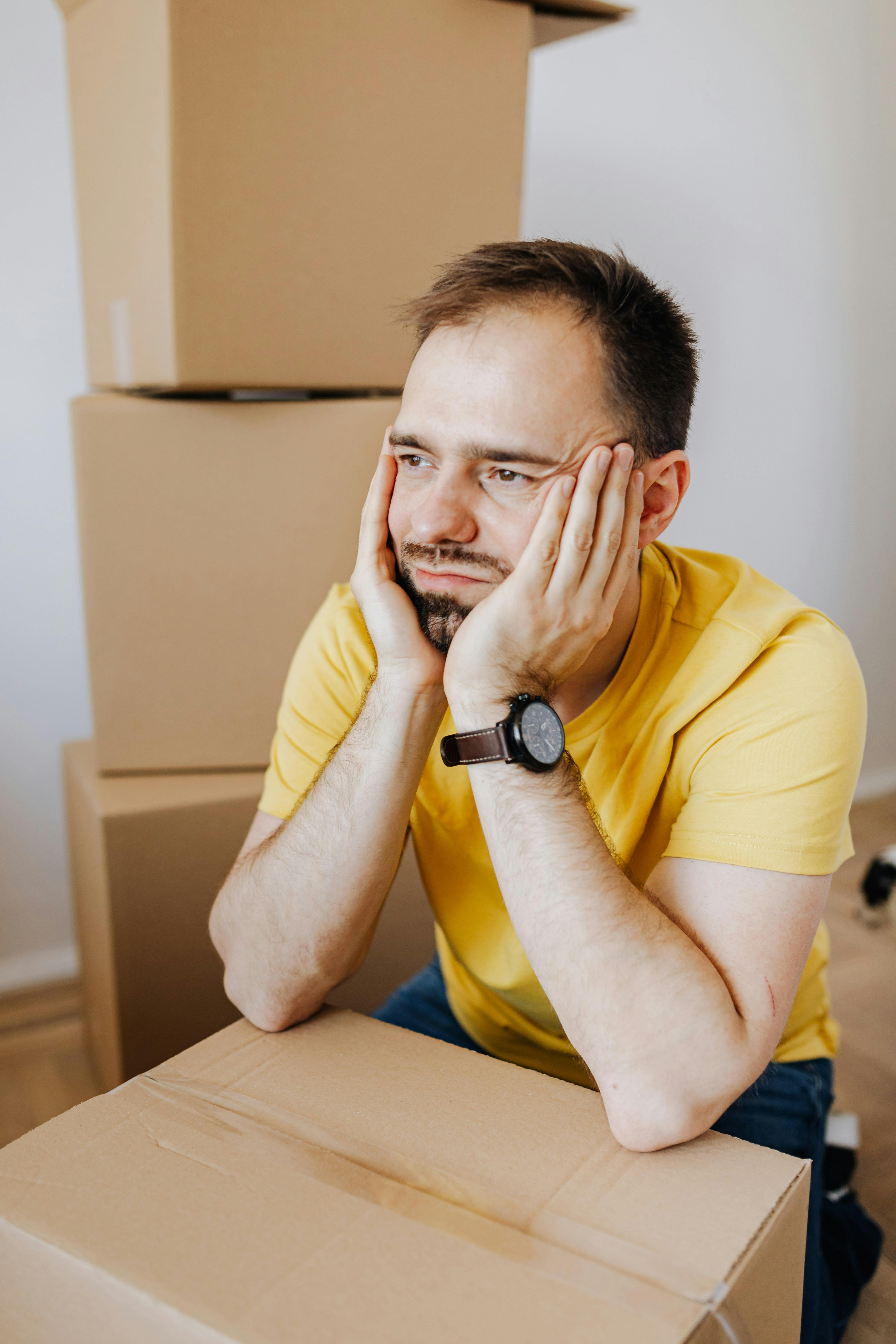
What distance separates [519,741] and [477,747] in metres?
0.04

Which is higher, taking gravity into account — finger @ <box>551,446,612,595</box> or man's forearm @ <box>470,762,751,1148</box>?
finger @ <box>551,446,612,595</box>

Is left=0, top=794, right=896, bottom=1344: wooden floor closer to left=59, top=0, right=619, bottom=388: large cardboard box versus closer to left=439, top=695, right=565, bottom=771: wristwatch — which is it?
left=439, top=695, right=565, bottom=771: wristwatch

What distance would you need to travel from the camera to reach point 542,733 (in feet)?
2.53

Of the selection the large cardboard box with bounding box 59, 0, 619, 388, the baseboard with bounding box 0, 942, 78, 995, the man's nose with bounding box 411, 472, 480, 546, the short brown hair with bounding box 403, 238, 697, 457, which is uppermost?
the large cardboard box with bounding box 59, 0, 619, 388

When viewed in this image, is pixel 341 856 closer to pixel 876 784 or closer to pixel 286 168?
pixel 286 168

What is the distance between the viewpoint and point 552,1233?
56cm

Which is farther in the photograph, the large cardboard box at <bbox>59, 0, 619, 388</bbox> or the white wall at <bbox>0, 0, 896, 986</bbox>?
the white wall at <bbox>0, 0, 896, 986</bbox>

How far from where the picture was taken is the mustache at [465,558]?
0.86m

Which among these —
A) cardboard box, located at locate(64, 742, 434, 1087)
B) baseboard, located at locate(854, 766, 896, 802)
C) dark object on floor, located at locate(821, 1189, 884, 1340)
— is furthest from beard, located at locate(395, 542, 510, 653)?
baseboard, located at locate(854, 766, 896, 802)

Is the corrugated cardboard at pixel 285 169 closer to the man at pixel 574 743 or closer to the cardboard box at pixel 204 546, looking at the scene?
the cardboard box at pixel 204 546

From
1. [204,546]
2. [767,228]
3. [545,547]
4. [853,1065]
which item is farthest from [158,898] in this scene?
[767,228]

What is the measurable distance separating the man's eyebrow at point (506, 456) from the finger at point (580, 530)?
0.03 meters

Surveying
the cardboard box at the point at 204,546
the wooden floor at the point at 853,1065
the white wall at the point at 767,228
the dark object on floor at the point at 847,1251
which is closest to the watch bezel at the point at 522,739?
the cardboard box at the point at 204,546

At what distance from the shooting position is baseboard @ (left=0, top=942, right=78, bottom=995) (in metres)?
1.73
